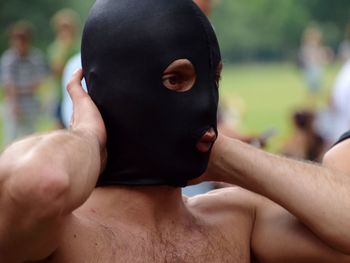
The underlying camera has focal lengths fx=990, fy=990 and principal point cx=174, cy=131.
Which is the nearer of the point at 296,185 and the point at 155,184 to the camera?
the point at 155,184

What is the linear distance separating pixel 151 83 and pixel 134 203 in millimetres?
403

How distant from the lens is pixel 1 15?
1734 inches

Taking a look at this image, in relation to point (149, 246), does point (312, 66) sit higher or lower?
lower

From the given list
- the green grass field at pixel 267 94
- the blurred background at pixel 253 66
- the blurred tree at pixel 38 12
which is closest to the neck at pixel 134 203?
the blurred background at pixel 253 66

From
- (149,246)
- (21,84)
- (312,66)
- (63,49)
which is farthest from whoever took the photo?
(312,66)

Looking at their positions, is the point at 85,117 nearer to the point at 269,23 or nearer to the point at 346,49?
the point at 346,49

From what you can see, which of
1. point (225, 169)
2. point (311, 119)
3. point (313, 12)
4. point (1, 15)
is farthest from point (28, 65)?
point (313, 12)

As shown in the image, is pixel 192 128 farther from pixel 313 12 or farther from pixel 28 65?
pixel 313 12

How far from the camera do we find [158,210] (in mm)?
3100

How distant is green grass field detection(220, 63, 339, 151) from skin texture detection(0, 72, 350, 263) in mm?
11180

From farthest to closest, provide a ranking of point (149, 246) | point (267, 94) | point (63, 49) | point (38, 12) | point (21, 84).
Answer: point (38, 12), point (267, 94), point (21, 84), point (63, 49), point (149, 246)

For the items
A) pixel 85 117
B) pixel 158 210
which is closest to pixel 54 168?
pixel 85 117

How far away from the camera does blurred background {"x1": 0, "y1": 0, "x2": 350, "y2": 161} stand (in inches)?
468

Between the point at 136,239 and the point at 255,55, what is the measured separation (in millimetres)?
49871
